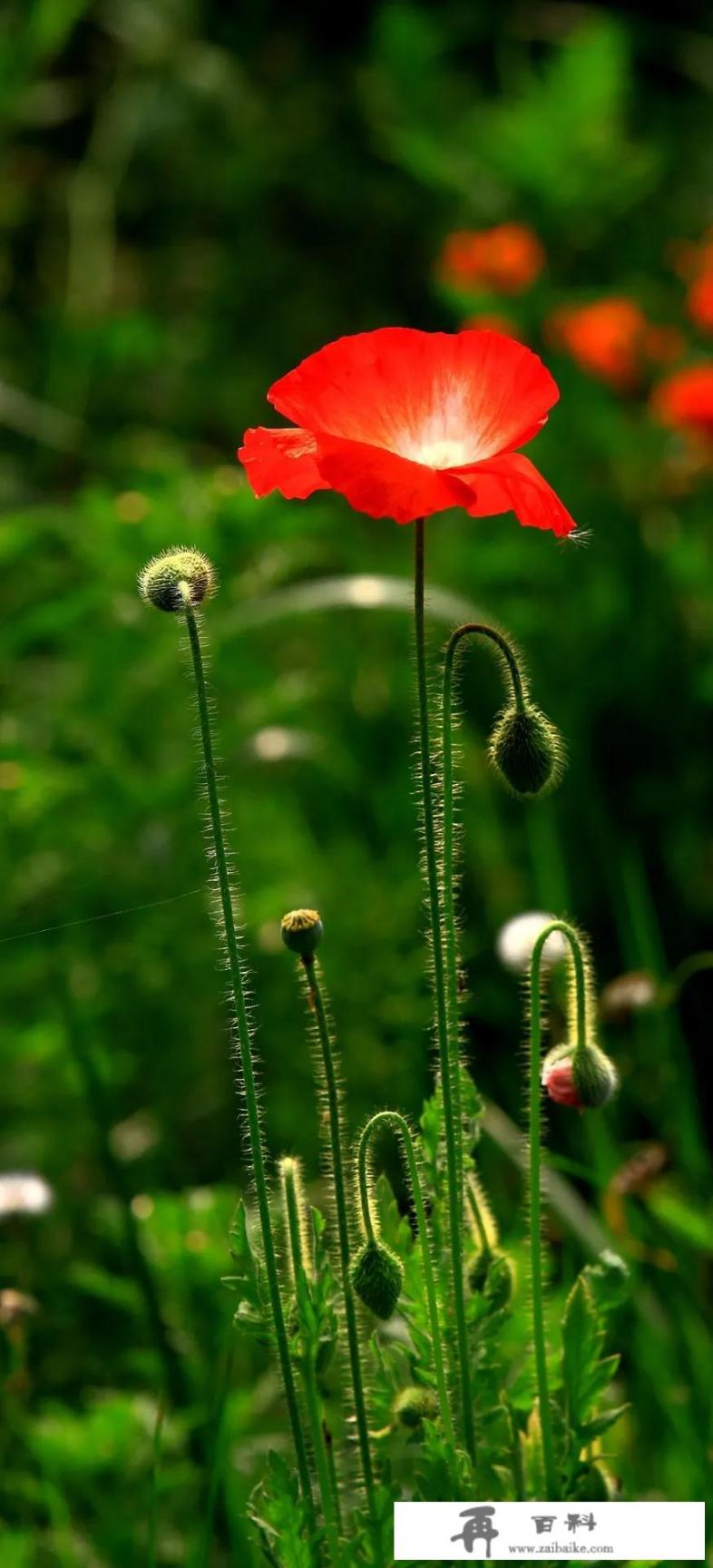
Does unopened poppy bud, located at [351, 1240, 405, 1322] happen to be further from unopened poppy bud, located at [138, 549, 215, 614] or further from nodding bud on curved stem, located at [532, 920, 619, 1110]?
unopened poppy bud, located at [138, 549, 215, 614]

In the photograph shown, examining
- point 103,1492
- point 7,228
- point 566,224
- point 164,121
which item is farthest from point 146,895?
point 164,121

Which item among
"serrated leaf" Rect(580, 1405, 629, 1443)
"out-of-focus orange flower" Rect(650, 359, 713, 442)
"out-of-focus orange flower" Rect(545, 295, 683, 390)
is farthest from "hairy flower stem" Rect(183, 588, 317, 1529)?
"out-of-focus orange flower" Rect(545, 295, 683, 390)

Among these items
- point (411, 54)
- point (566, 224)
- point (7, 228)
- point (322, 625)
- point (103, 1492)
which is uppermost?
point (411, 54)

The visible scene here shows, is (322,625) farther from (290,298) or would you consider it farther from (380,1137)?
(290,298)

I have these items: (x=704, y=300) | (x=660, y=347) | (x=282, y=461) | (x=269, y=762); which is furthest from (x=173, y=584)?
(x=660, y=347)

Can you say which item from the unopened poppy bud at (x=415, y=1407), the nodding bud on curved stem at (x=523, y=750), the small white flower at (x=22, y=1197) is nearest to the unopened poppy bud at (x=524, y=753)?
the nodding bud on curved stem at (x=523, y=750)

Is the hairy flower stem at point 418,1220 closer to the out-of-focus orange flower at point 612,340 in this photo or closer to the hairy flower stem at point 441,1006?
the hairy flower stem at point 441,1006
